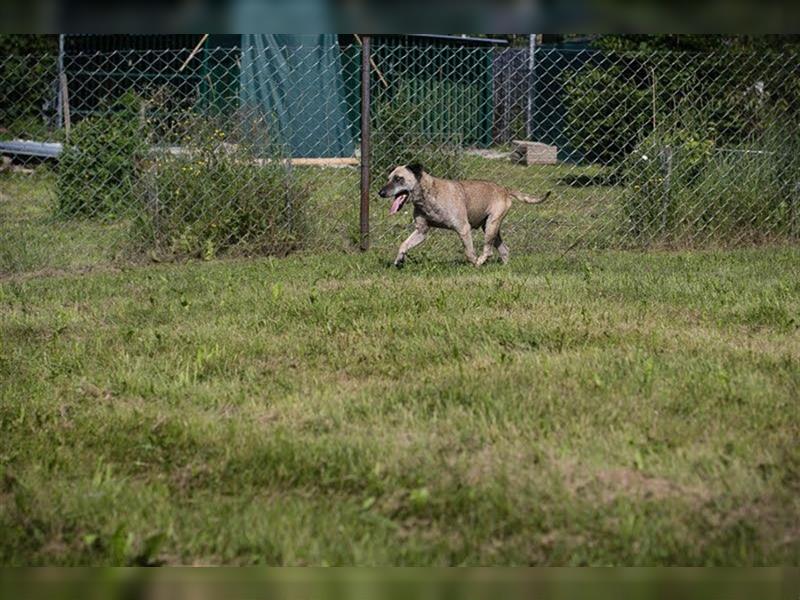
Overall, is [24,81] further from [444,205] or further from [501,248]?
→ [501,248]

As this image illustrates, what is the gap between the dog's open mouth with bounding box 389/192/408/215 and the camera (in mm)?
8983

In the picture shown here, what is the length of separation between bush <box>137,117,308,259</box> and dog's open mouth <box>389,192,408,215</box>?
128 cm

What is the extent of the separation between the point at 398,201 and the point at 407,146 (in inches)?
97.9

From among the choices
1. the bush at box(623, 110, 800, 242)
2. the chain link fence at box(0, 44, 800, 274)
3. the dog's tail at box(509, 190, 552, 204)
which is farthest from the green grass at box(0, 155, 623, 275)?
the dog's tail at box(509, 190, 552, 204)

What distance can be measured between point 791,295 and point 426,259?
9.95 ft

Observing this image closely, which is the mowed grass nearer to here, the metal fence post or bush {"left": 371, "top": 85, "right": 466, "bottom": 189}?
bush {"left": 371, "top": 85, "right": 466, "bottom": 189}

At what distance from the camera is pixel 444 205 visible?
916cm

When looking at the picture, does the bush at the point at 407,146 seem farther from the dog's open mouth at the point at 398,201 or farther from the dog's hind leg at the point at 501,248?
the dog's open mouth at the point at 398,201

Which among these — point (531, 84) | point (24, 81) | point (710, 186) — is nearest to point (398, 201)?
point (710, 186)

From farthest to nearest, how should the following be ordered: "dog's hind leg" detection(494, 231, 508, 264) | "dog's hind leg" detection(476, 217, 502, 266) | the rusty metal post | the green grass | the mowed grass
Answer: the rusty metal post, the green grass, "dog's hind leg" detection(494, 231, 508, 264), "dog's hind leg" detection(476, 217, 502, 266), the mowed grass

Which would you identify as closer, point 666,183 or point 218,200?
point 218,200

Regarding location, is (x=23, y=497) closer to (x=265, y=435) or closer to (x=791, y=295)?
(x=265, y=435)

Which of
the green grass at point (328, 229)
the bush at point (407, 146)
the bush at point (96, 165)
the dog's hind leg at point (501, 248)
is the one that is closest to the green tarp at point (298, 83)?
the green grass at point (328, 229)

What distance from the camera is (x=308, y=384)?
5.31 metres
